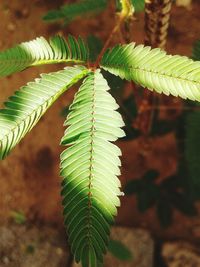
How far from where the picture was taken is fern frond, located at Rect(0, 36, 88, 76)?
111 cm

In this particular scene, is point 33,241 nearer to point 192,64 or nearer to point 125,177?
point 125,177

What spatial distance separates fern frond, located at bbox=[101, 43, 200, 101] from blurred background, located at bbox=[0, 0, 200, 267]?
40.5 inches

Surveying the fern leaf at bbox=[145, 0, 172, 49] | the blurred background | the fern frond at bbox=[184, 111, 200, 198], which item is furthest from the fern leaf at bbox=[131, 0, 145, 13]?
the blurred background

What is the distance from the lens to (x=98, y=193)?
845 mm

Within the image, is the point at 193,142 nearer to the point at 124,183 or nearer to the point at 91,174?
the point at 124,183

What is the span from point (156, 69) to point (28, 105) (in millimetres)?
352

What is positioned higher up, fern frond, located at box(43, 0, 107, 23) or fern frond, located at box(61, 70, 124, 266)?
fern frond, located at box(43, 0, 107, 23)

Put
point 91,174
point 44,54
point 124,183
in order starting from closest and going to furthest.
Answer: point 91,174
point 44,54
point 124,183

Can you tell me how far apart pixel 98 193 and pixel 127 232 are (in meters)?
1.87

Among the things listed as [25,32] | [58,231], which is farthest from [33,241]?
[25,32]

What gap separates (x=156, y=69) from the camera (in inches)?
39.2

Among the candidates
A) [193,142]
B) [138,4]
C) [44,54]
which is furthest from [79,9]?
[193,142]

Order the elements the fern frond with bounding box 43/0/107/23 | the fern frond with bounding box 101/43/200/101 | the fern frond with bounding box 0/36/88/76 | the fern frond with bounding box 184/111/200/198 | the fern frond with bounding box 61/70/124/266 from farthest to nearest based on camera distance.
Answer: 1. the fern frond with bounding box 184/111/200/198
2. the fern frond with bounding box 43/0/107/23
3. the fern frond with bounding box 0/36/88/76
4. the fern frond with bounding box 101/43/200/101
5. the fern frond with bounding box 61/70/124/266

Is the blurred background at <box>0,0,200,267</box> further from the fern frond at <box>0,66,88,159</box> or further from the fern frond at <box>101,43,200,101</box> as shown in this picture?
the fern frond at <box>0,66,88,159</box>
